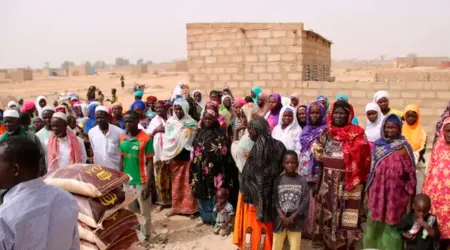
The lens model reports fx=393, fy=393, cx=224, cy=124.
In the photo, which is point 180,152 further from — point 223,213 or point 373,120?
point 373,120

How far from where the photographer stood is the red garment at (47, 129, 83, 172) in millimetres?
4133

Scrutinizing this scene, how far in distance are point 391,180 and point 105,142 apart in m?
3.11

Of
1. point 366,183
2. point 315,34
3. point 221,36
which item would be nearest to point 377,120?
point 366,183

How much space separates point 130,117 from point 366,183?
262 centimetres

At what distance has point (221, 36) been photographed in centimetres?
1065

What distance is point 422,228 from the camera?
135 inches

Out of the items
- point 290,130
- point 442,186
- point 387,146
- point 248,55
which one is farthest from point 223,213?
point 248,55

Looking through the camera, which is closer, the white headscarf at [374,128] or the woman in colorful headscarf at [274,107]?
the white headscarf at [374,128]

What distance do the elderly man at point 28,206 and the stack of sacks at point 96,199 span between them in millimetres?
952

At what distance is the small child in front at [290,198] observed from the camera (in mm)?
3840

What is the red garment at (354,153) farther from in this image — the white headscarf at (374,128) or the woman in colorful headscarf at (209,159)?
the woman in colorful headscarf at (209,159)

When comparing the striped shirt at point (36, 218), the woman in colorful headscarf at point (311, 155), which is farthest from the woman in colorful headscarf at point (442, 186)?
the striped shirt at point (36, 218)

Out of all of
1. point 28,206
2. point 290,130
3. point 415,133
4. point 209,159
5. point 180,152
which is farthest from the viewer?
point 180,152

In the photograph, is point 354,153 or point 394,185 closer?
point 394,185
